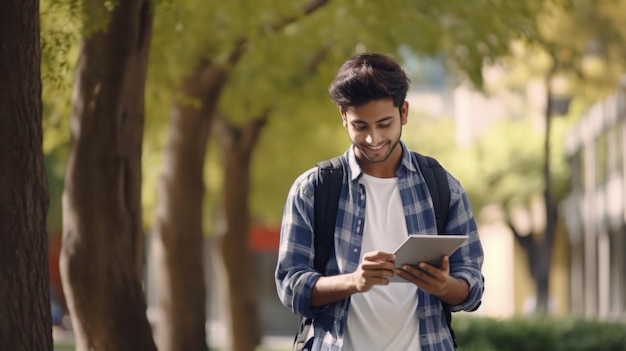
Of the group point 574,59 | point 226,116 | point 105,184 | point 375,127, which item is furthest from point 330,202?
point 226,116

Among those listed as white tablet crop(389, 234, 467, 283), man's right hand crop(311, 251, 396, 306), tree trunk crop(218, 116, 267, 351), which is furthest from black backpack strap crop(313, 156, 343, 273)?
tree trunk crop(218, 116, 267, 351)

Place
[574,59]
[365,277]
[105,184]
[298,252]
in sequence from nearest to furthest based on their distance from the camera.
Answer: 1. [365,277]
2. [298,252]
3. [105,184]
4. [574,59]

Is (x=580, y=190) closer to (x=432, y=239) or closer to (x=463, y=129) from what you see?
(x=463, y=129)

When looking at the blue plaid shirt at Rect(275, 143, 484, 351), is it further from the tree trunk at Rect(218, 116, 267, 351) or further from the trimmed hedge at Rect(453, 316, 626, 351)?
the tree trunk at Rect(218, 116, 267, 351)

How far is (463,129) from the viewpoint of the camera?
5659cm

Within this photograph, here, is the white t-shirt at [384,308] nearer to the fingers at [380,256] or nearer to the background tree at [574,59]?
the fingers at [380,256]

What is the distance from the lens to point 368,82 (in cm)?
533

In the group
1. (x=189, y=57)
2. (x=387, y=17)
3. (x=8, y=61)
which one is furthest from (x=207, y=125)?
(x=8, y=61)

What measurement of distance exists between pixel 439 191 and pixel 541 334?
13.4 metres

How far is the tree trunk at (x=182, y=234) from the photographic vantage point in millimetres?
18234

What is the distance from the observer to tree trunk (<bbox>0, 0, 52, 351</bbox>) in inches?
340

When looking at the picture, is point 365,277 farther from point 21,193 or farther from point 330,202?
point 21,193

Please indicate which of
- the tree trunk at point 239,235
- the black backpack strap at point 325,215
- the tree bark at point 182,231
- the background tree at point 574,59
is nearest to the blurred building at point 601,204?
the background tree at point 574,59

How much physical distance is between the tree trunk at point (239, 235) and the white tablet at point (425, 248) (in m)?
17.7
